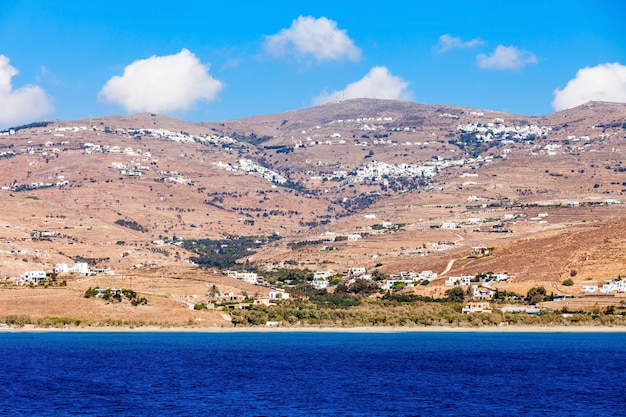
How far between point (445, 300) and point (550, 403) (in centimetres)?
8378

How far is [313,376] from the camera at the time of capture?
7819 cm

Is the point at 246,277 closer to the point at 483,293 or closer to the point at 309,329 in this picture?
the point at 309,329

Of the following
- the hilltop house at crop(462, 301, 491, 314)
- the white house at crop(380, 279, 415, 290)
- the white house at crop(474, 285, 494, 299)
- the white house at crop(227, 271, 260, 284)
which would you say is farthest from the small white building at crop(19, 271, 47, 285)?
the white house at crop(474, 285, 494, 299)

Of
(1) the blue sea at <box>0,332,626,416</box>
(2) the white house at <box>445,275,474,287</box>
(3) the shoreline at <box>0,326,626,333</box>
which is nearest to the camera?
(1) the blue sea at <box>0,332,626,416</box>

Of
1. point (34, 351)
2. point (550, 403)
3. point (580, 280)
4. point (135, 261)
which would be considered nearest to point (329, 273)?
point (135, 261)

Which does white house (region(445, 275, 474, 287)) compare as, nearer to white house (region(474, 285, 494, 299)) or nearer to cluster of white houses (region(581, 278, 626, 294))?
white house (region(474, 285, 494, 299))

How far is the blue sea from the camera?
6091 cm

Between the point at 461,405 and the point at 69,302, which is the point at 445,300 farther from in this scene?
the point at 461,405

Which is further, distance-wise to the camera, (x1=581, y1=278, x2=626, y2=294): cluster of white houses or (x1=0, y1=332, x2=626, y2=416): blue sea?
(x1=581, y1=278, x2=626, y2=294): cluster of white houses

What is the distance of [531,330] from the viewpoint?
129 m

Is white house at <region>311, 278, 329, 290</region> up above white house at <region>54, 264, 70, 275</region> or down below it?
below

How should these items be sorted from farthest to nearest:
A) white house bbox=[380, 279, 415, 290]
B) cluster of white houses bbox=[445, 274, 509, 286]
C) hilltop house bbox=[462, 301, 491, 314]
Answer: white house bbox=[380, 279, 415, 290], cluster of white houses bbox=[445, 274, 509, 286], hilltop house bbox=[462, 301, 491, 314]

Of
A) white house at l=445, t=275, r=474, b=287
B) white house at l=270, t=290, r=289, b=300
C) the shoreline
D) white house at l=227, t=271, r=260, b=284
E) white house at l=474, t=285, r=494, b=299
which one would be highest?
white house at l=227, t=271, r=260, b=284

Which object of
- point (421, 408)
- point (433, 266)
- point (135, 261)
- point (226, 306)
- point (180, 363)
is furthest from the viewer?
point (135, 261)
